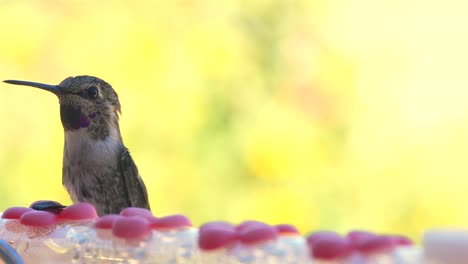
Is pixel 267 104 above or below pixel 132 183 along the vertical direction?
above

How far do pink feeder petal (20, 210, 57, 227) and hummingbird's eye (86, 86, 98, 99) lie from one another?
15.2 inches

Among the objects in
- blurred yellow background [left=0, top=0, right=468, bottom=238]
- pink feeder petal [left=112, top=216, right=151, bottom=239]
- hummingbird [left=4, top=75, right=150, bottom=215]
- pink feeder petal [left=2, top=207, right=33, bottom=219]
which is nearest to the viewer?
pink feeder petal [left=112, top=216, right=151, bottom=239]

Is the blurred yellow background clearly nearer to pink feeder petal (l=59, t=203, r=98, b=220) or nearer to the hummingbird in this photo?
the hummingbird

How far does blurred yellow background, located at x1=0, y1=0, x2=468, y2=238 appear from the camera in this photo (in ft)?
7.27

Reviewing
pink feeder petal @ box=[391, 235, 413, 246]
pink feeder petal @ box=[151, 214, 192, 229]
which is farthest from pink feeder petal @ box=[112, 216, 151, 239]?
pink feeder petal @ box=[391, 235, 413, 246]

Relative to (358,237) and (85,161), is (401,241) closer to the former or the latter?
(358,237)

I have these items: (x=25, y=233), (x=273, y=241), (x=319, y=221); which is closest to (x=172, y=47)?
(x=319, y=221)

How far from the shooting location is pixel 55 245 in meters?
0.81

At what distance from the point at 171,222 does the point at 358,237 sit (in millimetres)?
177

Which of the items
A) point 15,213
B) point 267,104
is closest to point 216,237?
point 15,213

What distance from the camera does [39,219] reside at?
0.83 meters

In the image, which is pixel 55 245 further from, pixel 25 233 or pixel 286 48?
pixel 286 48

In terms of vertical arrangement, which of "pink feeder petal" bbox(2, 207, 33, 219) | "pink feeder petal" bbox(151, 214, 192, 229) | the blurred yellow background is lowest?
"pink feeder petal" bbox(151, 214, 192, 229)

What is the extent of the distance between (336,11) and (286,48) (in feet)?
0.58
